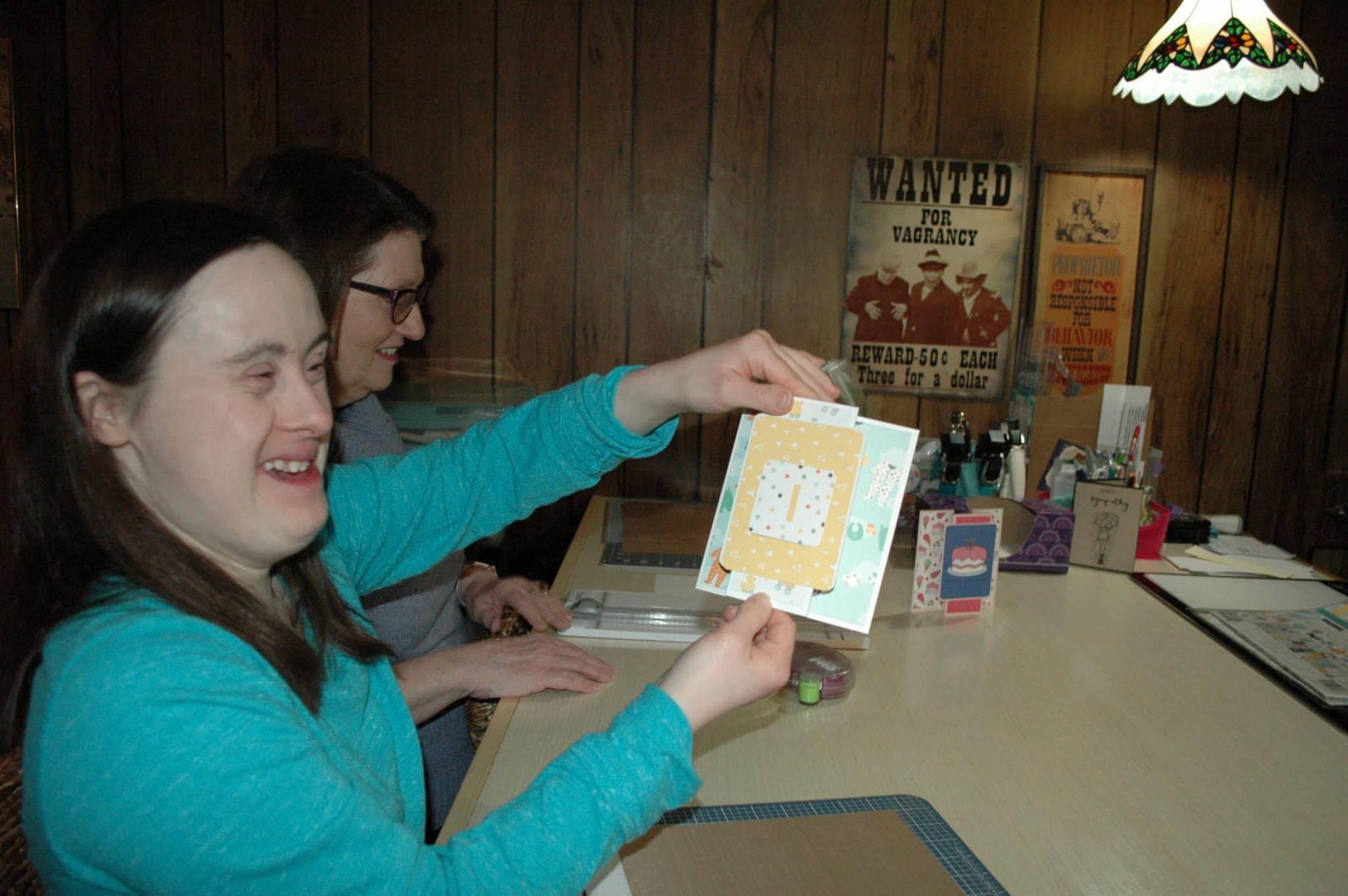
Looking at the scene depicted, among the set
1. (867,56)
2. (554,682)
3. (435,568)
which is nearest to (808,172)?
(867,56)

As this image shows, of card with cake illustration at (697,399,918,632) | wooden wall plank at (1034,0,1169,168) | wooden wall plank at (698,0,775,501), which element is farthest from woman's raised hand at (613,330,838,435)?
wooden wall plank at (1034,0,1169,168)

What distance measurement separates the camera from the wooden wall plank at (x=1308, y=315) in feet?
8.41

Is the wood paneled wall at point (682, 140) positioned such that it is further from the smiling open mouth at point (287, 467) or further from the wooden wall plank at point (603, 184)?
the smiling open mouth at point (287, 467)

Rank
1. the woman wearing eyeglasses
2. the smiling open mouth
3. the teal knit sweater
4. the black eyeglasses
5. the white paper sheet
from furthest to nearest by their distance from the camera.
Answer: the white paper sheet < the black eyeglasses < the woman wearing eyeglasses < the smiling open mouth < the teal knit sweater

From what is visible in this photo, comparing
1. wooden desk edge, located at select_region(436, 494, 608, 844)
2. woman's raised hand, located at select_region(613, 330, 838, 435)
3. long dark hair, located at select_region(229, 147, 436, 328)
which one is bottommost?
wooden desk edge, located at select_region(436, 494, 608, 844)

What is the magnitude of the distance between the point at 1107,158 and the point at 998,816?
210 cm

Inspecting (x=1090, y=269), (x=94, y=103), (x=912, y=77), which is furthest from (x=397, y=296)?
(x=1090, y=269)

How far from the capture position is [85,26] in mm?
2438

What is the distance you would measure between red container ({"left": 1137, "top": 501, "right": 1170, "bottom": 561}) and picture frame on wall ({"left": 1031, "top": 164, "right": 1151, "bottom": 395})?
1.83 feet

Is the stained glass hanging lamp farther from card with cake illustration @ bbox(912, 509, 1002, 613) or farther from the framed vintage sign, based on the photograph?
card with cake illustration @ bbox(912, 509, 1002, 613)

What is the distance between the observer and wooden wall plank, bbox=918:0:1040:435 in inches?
98.9

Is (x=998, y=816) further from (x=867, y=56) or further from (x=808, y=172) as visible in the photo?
(x=867, y=56)

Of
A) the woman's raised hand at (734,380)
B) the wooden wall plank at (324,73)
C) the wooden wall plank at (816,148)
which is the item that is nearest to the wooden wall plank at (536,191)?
the wooden wall plank at (324,73)

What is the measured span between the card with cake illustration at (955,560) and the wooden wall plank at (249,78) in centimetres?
196
